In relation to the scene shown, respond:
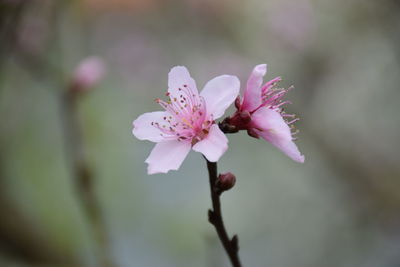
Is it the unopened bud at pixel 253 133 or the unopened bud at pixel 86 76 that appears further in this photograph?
the unopened bud at pixel 86 76

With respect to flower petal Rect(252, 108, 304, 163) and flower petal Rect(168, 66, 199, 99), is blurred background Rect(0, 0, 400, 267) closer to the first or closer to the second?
flower petal Rect(168, 66, 199, 99)

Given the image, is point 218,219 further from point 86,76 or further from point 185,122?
point 86,76

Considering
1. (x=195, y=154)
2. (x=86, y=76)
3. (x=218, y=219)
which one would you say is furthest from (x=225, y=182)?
(x=195, y=154)

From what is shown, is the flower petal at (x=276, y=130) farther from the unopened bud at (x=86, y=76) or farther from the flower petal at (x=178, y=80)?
the unopened bud at (x=86, y=76)

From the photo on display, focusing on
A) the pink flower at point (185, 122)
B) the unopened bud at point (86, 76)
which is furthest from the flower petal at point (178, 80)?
the unopened bud at point (86, 76)

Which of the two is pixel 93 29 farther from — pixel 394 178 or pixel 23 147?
pixel 394 178

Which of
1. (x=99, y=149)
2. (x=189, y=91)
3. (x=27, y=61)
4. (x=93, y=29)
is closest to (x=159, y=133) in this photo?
(x=189, y=91)

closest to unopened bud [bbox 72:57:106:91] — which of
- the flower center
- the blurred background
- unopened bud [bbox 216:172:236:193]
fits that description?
the blurred background
